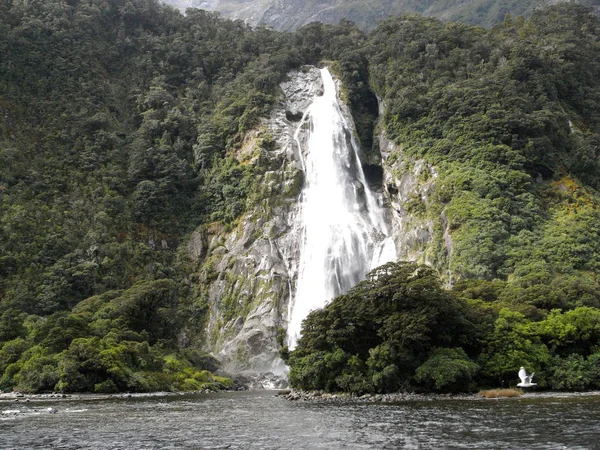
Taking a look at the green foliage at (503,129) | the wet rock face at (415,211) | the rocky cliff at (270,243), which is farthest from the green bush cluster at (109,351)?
the green foliage at (503,129)

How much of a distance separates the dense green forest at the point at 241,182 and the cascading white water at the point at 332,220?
243 inches

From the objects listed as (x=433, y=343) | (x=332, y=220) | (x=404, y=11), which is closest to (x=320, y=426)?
(x=433, y=343)

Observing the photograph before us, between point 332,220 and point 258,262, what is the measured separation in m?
11.6

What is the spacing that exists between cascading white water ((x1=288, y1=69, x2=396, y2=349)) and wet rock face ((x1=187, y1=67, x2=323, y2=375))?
1.56 meters

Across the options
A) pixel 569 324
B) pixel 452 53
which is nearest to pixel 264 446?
pixel 569 324

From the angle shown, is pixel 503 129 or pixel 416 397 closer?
pixel 416 397

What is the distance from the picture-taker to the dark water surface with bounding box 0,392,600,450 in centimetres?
2220

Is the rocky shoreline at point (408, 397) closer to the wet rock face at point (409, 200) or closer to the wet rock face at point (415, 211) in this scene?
the wet rock face at point (415, 211)

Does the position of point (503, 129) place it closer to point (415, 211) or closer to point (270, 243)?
point (415, 211)

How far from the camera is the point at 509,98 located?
77.6m

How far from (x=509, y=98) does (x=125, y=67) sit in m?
67.8

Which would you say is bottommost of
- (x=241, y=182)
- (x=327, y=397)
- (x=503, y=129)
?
(x=327, y=397)

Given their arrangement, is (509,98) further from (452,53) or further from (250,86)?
(250,86)

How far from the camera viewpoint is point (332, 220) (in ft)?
266
